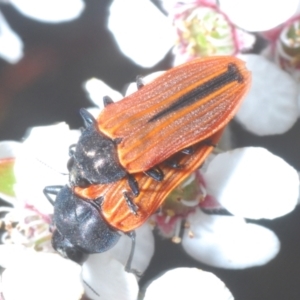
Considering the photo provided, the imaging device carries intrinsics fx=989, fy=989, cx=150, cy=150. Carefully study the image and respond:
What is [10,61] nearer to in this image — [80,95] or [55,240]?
[80,95]

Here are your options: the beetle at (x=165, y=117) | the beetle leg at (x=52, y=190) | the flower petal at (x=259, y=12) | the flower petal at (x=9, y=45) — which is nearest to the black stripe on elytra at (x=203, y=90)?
the beetle at (x=165, y=117)

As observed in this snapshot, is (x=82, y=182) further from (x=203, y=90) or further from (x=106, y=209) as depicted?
(x=203, y=90)

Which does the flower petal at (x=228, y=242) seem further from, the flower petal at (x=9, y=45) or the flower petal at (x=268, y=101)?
the flower petal at (x=9, y=45)

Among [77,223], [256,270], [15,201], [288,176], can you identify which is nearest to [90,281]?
[77,223]

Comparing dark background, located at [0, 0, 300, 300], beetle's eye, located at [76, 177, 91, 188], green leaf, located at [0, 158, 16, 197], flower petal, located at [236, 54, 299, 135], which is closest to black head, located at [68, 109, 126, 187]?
beetle's eye, located at [76, 177, 91, 188]

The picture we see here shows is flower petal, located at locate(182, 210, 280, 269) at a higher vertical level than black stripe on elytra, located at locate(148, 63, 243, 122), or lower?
lower

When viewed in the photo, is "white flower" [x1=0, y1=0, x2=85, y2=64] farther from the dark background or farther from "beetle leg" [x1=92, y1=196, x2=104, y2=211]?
"beetle leg" [x1=92, y1=196, x2=104, y2=211]
